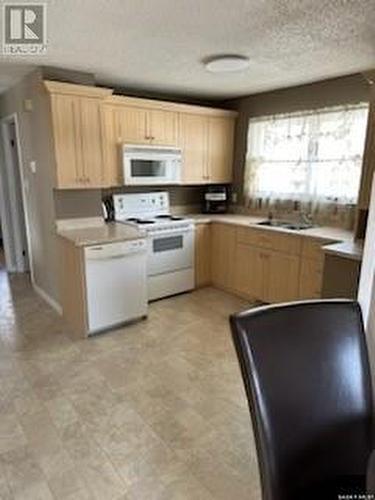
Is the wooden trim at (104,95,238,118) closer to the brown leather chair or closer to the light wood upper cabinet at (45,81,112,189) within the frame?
the light wood upper cabinet at (45,81,112,189)

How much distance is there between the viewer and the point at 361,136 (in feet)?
11.0

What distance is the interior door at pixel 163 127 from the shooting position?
152 inches

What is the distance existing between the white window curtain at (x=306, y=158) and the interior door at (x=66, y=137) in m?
2.22

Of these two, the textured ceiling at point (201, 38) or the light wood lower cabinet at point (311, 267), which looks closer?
the textured ceiling at point (201, 38)

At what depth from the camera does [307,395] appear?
1011mm

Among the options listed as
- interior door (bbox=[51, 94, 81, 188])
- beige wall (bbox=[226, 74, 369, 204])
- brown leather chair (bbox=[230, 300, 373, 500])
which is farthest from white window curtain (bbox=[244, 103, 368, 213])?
brown leather chair (bbox=[230, 300, 373, 500])

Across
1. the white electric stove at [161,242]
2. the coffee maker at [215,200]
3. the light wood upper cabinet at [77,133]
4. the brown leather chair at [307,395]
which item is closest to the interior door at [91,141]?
the light wood upper cabinet at [77,133]

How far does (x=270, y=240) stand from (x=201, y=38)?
195cm

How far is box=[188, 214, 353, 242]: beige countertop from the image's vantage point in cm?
314

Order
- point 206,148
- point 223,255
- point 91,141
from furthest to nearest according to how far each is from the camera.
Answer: point 206,148 → point 223,255 → point 91,141

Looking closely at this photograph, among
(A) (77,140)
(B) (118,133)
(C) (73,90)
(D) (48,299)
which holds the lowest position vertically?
(D) (48,299)

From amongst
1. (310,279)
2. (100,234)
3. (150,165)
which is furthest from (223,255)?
(100,234)

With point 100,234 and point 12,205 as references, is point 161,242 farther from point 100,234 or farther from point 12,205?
point 12,205

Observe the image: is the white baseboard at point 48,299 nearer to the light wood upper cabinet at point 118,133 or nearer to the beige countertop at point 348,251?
the light wood upper cabinet at point 118,133
